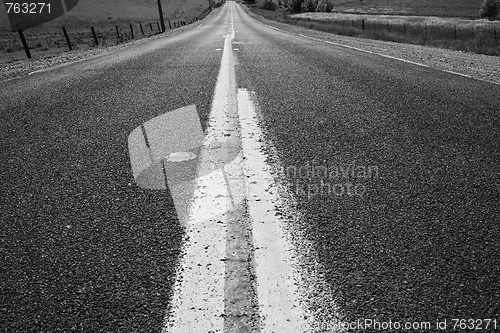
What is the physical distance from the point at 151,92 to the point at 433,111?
2.94m

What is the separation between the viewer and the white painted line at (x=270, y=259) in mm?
923

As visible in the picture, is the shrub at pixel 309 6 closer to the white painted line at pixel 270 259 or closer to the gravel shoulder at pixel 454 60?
the gravel shoulder at pixel 454 60

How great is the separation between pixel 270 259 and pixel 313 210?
392mm

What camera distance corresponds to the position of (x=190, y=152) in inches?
82.8

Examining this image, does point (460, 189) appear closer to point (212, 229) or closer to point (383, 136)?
point (383, 136)

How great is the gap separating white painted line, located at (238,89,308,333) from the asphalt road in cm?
12

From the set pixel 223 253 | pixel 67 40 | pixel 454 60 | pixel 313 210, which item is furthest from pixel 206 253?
pixel 67 40

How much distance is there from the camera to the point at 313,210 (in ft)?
4.76

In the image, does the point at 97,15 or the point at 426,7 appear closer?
the point at 97,15

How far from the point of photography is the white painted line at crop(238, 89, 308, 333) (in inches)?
36.4

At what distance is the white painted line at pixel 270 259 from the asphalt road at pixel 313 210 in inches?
4.8

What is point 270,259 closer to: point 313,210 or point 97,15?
point 313,210

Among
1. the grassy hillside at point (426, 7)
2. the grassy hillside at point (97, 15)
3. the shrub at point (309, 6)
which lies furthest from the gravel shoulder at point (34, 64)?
the shrub at point (309, 6)

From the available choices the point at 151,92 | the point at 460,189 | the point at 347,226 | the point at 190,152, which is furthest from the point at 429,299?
the point at 151,92
